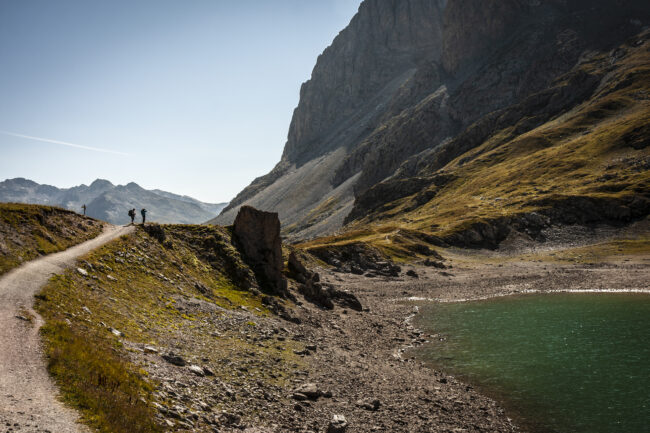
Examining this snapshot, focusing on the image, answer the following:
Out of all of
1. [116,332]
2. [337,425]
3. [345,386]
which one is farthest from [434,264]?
[116,332]

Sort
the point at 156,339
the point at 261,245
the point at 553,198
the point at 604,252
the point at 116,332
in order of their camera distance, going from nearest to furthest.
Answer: the point at 116,332 < the point at 156,339 < the point at 261,245 < the point at 604,252 < the point at 553,198

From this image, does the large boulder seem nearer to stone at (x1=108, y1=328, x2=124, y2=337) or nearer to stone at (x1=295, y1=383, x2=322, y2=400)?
stone at (x1=295, y1=383, x2=322, y2=400)

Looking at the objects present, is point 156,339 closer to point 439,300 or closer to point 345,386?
point 345,386

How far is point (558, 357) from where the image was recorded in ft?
133

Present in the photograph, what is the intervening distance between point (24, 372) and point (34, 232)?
23769mm

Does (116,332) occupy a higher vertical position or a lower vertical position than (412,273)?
higher

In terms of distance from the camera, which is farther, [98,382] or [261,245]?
[261,245]

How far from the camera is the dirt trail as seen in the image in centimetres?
1394

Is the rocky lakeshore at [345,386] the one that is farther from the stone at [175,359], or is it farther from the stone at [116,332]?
the stone at [116,332]

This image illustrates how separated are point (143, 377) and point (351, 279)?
283 ft

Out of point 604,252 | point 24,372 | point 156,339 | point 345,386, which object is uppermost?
point 24,372

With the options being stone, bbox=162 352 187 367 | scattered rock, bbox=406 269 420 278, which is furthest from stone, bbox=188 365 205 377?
scattered rock, bbox=406 269 420 278

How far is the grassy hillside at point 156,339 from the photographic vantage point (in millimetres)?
17578

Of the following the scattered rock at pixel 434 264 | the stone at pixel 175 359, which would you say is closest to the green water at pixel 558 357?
the stone at pixel 175 359
